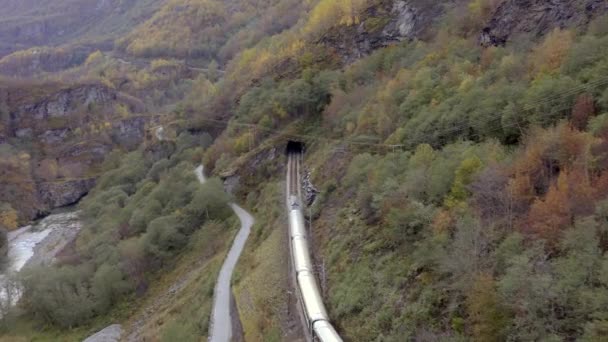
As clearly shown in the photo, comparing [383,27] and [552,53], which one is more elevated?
[383,27]

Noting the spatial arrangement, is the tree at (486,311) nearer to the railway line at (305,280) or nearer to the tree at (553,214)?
the tree at (553,214)

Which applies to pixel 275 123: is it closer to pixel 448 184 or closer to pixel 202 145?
pixel 202 145

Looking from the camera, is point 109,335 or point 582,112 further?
point 109,335

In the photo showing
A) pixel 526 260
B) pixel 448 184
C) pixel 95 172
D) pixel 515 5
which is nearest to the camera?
pixel 526 260

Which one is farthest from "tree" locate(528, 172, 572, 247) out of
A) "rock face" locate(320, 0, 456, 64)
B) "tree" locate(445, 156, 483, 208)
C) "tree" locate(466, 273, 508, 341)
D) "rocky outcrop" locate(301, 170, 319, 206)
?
"rock face" locate(320, 0, 456, 64)

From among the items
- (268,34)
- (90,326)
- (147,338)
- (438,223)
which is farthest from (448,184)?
(268,34)

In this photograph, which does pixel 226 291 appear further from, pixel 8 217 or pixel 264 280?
pixel 8 217

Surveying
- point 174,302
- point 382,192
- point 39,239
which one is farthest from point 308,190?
point 39,239
